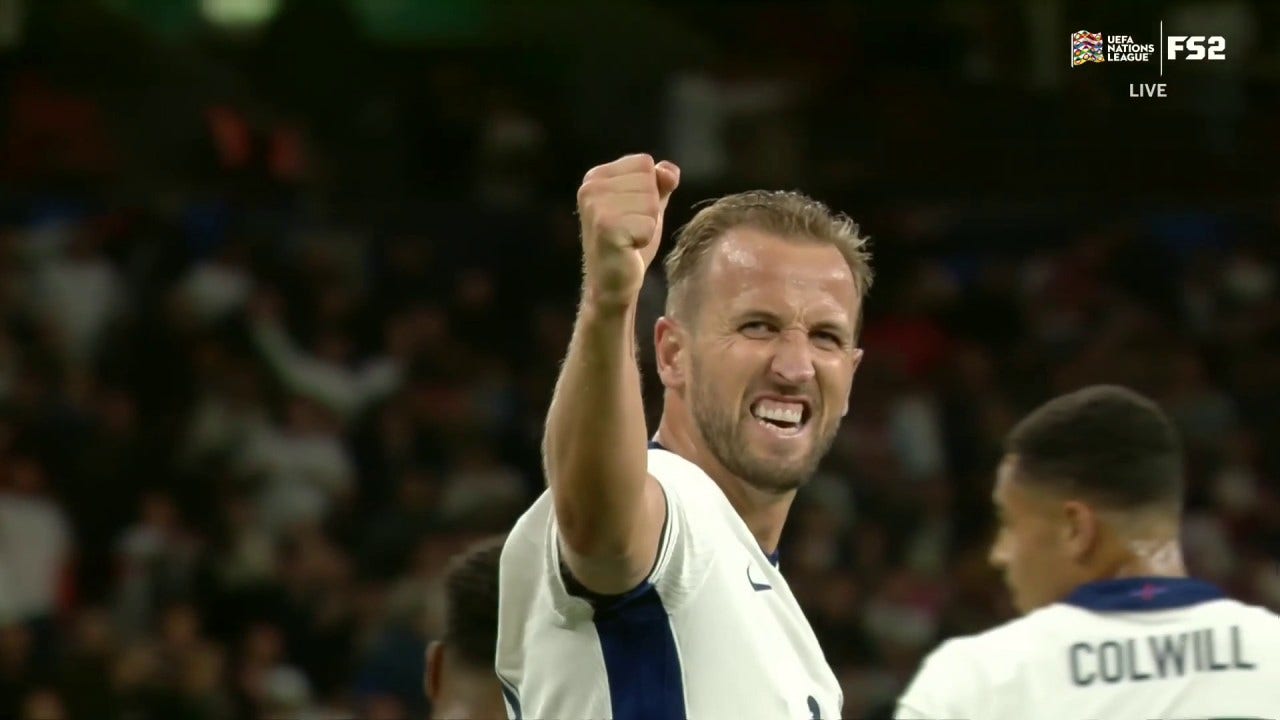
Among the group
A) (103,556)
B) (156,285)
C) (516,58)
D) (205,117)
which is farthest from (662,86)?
(103,556)

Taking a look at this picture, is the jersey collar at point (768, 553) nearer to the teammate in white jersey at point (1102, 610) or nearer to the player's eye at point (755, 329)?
the player's eye at point (755, 329)

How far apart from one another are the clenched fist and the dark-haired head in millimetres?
1394

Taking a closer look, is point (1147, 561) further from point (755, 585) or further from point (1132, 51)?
point (1132, 51)

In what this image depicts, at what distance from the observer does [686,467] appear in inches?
123

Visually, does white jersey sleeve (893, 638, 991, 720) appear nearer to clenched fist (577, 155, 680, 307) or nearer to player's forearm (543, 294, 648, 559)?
player's forearm (543, 294, 648, 559)

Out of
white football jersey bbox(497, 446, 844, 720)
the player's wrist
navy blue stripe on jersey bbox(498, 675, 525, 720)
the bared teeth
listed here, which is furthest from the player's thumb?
navy blue stripe on jersey bbox(498, 675, 525, 720)

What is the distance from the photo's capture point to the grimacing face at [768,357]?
10.4ft

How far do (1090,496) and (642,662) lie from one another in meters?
1.21

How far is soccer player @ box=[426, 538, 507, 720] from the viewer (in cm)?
377

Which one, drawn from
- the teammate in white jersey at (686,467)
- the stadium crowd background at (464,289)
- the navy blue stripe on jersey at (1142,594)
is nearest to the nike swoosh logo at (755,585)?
the teammate in white jersey at (686,467)

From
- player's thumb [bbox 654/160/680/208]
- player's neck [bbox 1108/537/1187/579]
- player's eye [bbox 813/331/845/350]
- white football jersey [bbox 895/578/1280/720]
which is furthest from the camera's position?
player's neck [bbox 1108/537/1187/579]

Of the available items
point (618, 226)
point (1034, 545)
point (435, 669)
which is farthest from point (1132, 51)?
point (618, 226)

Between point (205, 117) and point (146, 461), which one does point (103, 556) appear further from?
point (205, 117)

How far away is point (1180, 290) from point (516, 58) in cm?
427
